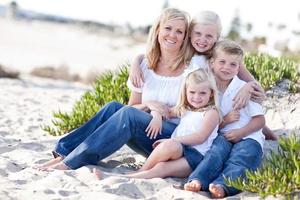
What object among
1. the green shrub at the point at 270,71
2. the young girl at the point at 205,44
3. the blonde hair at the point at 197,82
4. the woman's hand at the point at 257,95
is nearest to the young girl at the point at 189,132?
the blonde hair at the point at 197,82

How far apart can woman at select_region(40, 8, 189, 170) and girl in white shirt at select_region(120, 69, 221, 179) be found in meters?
0.13

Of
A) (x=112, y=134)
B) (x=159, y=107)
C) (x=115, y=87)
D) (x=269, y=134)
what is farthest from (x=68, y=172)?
(x=115, y=87)

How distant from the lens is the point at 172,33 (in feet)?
17.5

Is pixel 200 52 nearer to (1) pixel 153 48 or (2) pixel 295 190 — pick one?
(1) pixel 153 48

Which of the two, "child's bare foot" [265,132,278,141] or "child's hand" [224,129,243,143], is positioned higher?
"child's hand" [224,129,243,143]

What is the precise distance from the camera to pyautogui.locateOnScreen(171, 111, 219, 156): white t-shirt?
497cm

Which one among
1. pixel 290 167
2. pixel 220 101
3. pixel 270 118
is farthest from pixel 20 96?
pixel 290 167

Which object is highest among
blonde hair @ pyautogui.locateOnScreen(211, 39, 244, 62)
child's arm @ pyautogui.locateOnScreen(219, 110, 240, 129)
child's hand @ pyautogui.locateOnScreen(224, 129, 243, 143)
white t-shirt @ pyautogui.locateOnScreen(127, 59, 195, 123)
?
blonde hair @ pyautogui.locateOnScreen(211, 39, 244, 62)

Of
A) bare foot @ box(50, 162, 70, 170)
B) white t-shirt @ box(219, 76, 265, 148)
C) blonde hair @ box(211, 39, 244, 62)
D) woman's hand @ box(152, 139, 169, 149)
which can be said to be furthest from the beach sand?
blonde hair @ box(211, 39, 244, 62)

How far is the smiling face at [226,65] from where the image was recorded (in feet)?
17.0

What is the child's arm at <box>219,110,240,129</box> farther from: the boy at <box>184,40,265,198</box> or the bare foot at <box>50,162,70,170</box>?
the bare foot at <box>50,162,70,170</box>

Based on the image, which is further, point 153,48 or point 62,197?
point 153,48

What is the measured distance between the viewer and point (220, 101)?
207 inches

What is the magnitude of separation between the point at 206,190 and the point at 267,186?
0.62m
